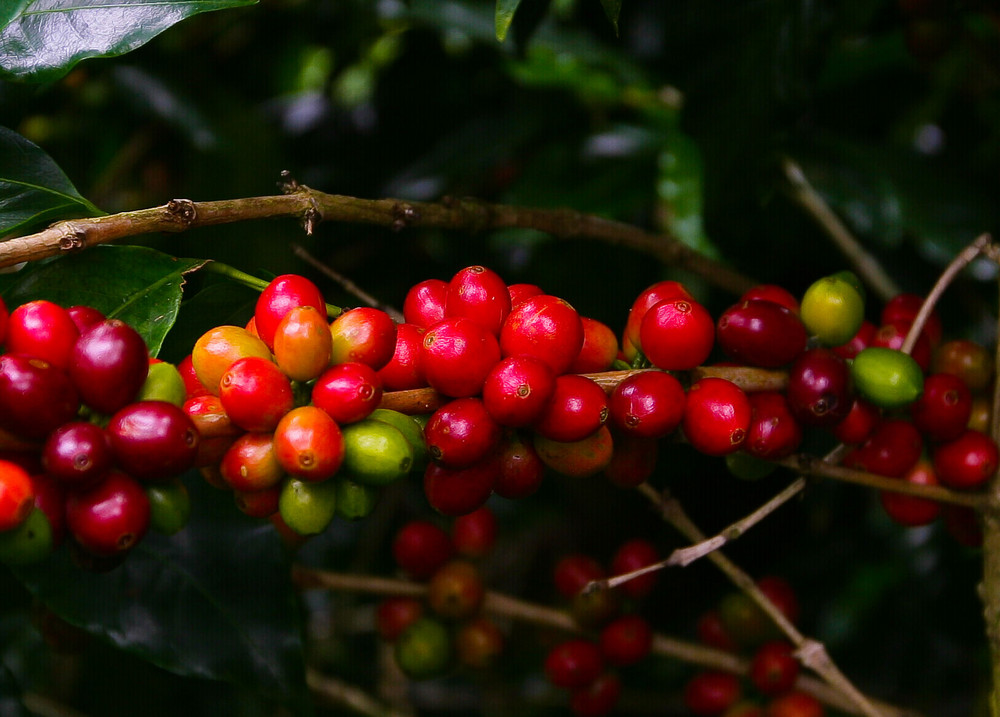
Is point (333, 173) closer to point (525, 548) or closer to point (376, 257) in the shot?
point (376, 257)

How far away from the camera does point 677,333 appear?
3.13ft

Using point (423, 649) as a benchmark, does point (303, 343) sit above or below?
above

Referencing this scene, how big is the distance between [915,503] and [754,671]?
0.47 meters

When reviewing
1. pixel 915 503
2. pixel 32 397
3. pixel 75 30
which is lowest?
pixel 915 503

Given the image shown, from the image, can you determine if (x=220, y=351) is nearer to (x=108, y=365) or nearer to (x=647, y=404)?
(x=108, y=365)

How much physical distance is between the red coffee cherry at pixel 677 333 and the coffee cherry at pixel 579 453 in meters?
0.11

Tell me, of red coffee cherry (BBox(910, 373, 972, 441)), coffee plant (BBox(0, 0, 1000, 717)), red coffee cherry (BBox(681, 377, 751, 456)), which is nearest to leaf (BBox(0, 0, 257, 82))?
coffee plant (BBox(0, 0, 1000, 717))

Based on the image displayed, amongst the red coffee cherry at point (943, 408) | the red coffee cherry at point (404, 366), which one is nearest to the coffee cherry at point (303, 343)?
the red coffee cherry at point (404, 366)

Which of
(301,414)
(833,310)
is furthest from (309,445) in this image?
(833,310)

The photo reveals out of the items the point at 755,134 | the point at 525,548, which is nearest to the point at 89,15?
the point at 755,134

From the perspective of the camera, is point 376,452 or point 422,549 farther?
point 422,549

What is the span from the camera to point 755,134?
1583 millimetres

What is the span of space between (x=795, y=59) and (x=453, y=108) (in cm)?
112

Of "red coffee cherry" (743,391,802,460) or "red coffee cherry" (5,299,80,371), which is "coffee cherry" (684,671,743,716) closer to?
"red coffee cherry" (743,391,802,460)
